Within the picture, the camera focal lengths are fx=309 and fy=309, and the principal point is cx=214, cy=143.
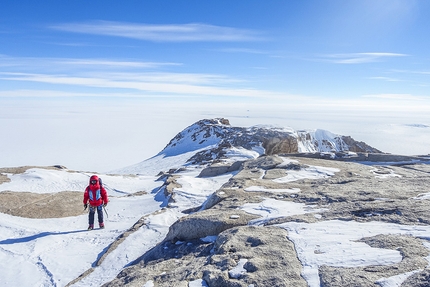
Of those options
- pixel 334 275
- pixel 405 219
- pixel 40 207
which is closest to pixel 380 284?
pixel 334 275

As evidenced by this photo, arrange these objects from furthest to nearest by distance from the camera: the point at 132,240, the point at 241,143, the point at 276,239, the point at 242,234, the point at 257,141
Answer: the point at 257,141 → the point at 241,143 → the point at 132,240 → the point at 242,234 → the point at 276,239

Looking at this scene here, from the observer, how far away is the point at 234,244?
21.0 ft

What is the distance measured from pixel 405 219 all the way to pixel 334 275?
3706 mm

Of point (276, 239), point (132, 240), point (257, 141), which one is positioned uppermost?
point (276, 239)

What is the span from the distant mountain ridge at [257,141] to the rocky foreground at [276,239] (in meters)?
33.2

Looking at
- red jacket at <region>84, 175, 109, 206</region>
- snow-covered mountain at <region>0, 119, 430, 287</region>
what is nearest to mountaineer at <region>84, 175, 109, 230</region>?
red jacket at <region>84, 175, 109, 206</region>

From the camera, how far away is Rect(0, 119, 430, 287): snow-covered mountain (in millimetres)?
5215

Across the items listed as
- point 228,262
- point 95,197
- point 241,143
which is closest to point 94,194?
point 95,197

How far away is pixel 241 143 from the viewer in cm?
5397

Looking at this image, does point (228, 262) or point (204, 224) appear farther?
point (204, 224)

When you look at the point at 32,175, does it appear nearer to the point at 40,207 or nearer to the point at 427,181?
the point at 40,207

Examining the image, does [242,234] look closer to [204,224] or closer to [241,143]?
[204,224]

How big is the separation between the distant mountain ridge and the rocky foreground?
109 ft

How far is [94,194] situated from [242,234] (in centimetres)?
756
